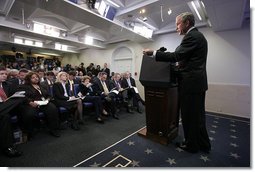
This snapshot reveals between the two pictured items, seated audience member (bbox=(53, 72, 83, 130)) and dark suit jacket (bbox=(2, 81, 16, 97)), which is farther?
seated audience member (bbox=(53, 72, 83, 130))

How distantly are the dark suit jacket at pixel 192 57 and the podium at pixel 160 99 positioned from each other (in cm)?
21

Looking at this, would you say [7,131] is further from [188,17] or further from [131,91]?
[131,91]

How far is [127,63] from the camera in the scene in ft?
21.8

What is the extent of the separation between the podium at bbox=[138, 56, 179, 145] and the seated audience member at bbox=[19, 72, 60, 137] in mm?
1681

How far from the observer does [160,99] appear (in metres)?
1.96

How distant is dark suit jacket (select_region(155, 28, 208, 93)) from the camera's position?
1592mm

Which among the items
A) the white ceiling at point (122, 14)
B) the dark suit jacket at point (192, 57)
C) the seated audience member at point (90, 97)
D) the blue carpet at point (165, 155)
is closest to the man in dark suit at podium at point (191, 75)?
the dark suit jacket at point (192, 57)

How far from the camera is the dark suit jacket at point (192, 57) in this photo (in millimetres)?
1592

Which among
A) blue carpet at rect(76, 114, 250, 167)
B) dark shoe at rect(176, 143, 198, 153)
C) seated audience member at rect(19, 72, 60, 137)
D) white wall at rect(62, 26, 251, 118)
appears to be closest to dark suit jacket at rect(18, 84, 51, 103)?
seated audience member at rect(19, 72, 60, 137)

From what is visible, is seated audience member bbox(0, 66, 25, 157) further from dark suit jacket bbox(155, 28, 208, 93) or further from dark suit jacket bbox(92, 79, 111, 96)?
dark suit jacket bbox(155, 28, 208, 93)

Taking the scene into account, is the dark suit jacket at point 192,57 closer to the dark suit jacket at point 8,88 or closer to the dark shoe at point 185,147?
the dark shoe at point 185,147

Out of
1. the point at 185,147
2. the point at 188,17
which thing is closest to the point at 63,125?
the point at 185,147

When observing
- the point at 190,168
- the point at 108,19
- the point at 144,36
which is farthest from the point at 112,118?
the point at 144,36

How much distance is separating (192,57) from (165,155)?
132cm
